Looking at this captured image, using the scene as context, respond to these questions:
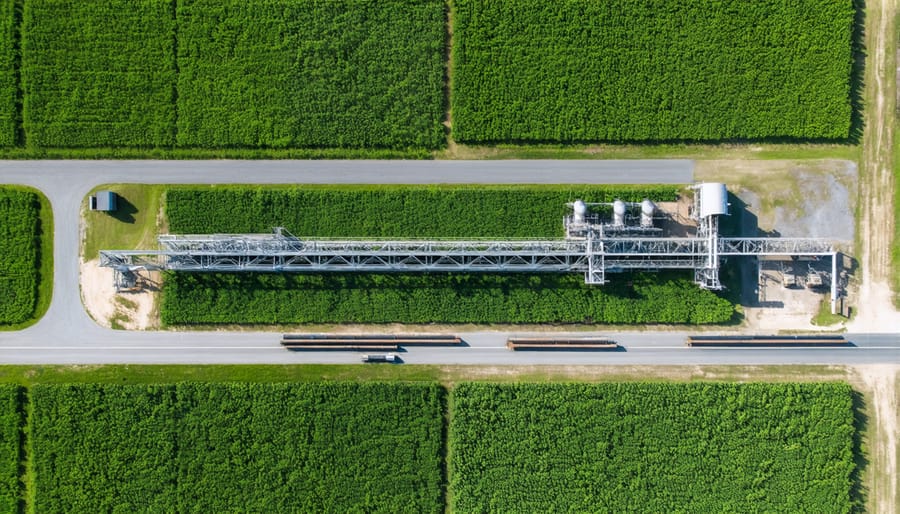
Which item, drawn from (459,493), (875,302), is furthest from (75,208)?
(875,302)

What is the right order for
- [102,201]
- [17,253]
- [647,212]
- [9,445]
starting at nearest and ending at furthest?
[647,212] < [9,445] < [102,201] < [17,253]

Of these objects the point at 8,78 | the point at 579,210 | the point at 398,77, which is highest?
the point at 8,78

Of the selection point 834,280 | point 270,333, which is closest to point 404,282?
point 270,333

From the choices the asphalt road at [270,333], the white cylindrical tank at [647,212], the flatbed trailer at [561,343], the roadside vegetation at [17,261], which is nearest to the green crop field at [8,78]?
the asphalt road at [270,333]

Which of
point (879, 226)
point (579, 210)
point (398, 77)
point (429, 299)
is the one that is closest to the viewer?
point (579, 210)

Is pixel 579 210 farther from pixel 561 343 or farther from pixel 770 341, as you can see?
pixel 770 341

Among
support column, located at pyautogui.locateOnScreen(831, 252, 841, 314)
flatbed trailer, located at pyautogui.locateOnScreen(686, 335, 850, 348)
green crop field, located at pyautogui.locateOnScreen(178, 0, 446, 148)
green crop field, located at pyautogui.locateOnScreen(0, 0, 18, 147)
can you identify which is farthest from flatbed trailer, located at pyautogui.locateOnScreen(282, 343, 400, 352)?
support column, located at pyautogui.locateOnScreen(831, 252, 841, 314)
